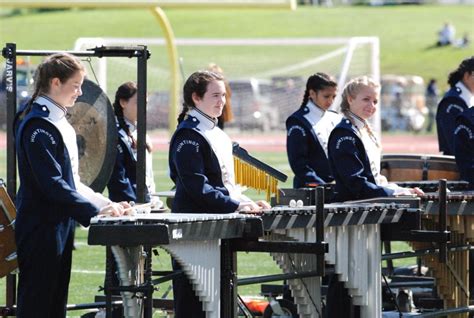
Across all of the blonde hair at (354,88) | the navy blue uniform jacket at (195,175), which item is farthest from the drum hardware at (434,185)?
the navy blue uniform jacket at (195,175)

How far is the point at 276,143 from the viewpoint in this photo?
30.2 m

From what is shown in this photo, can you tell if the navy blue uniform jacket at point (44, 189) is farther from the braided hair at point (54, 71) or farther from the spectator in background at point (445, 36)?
the spectator in background at point (445, 36)

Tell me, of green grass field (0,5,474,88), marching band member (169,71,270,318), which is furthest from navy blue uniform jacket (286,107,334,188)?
green grass field (0,5,474,88)

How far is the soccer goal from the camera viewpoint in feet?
54.1

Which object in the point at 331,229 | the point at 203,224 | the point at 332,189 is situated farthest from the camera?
the point at 332,189

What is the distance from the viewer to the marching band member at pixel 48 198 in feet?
22.0

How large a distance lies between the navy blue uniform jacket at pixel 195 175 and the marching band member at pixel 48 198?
0.50m

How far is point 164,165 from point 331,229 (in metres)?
16.9

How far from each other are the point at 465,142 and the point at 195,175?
2.80 m

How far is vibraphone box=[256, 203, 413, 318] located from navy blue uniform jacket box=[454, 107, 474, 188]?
5.33ft

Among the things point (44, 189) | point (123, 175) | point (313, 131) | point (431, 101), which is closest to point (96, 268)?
point (123, 175)

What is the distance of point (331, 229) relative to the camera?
731cm

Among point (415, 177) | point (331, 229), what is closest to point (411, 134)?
point (415, 177)

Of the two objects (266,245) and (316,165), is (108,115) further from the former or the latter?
(316,165)
